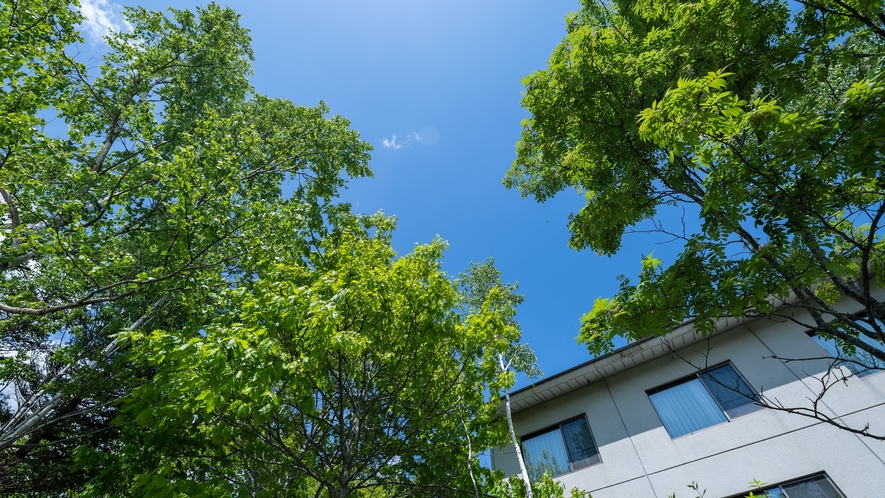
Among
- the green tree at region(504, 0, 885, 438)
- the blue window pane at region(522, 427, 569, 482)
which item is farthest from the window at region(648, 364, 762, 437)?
the green tree at region(504, 0, 885, 438)

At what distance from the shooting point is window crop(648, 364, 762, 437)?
8.09 metres

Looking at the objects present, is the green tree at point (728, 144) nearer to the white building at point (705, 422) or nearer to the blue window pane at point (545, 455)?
the white building at point (705, 422)

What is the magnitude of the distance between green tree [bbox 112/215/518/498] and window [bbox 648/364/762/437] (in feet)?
17.4

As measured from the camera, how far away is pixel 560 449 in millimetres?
9852

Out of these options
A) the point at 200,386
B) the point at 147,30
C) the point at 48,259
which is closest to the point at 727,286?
the point at 200,386

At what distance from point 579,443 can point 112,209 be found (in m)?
13.2

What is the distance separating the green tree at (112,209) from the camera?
18.6 feet

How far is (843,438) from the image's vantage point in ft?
21.7

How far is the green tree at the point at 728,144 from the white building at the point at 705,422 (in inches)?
132

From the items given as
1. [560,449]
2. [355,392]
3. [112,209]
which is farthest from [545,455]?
[112,209]

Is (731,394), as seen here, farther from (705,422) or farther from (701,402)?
(705,422)

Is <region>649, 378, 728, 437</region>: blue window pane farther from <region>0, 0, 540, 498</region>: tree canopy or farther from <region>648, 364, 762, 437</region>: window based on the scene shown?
<region>0, 0, 540, 498</region>: tree canopy

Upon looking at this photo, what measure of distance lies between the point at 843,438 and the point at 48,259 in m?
16.6

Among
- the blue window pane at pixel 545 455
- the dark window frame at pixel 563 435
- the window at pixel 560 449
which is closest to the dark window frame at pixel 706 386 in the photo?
the dark window frame at pixel 563 435
